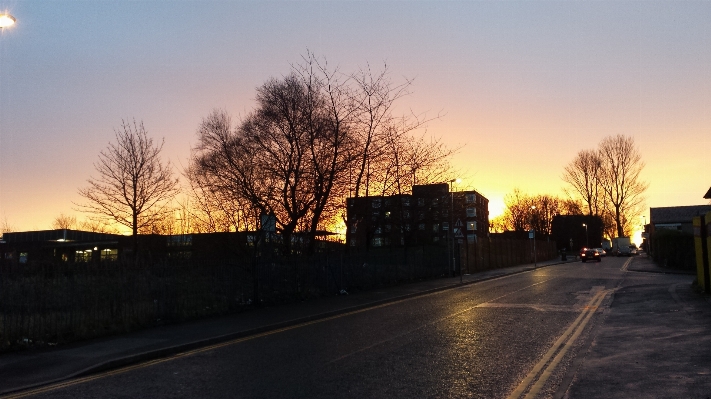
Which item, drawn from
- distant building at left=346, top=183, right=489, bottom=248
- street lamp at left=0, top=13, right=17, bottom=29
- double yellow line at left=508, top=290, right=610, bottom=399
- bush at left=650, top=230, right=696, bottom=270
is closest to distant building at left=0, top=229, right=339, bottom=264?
distant building at left=346, top=183, right=489, bottom=248

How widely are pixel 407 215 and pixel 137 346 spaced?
24761 millimetres

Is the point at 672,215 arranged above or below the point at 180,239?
above

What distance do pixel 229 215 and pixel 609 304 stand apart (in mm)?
14953

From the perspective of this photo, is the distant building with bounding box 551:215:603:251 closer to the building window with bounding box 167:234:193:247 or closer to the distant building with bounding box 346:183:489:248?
the distant building with bounding box 346:183:489:248

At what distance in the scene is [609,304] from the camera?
1752 centimetres

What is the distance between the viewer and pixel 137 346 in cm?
1150

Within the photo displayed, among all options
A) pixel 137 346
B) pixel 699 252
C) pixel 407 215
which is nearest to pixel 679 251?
pixel 407 215

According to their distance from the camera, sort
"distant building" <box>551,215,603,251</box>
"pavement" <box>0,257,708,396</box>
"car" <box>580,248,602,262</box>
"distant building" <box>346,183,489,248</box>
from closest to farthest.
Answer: "pavement" <box>0,257,708,396</box> < "distant building" <box>346,183,489,248</box> < "car" <box>580,248,602,262</box> < "distant building" <box>551,215,603,251</box>

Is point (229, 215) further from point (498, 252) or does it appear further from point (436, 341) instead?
point (498, 252)

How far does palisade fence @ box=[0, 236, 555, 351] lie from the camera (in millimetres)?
12039

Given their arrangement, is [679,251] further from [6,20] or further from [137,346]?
[6,20]

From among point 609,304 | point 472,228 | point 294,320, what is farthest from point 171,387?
point 472,228

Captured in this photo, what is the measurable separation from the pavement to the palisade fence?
596mm

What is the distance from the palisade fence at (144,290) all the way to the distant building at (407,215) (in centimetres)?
455
